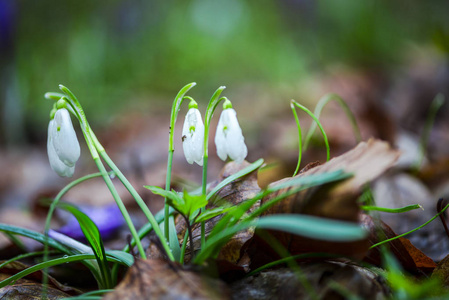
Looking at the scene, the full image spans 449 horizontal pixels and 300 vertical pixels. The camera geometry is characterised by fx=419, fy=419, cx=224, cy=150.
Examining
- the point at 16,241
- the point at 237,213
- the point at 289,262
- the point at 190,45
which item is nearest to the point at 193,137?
the point at 237,213

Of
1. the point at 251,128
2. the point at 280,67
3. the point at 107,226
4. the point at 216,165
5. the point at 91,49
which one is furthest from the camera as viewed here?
the point at 280,67

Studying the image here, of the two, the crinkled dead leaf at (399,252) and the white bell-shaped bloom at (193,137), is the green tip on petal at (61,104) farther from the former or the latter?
the crinkled dead leaf at (399,252)

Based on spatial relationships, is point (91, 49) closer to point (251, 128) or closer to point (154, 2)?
point (154, 2)

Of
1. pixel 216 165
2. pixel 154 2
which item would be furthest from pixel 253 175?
pixel 154 2

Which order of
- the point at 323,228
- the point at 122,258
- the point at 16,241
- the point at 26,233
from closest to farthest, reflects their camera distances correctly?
the point at 323,228 → the point at 122,258 → the point at 26,233 → the point at 16,241

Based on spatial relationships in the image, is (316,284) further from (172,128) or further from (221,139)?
(172,128)

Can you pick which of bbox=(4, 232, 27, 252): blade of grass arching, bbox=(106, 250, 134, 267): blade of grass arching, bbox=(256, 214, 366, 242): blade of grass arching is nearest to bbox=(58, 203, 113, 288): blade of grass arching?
bbox=(106, 250, 134, 267): blade of grass arching
